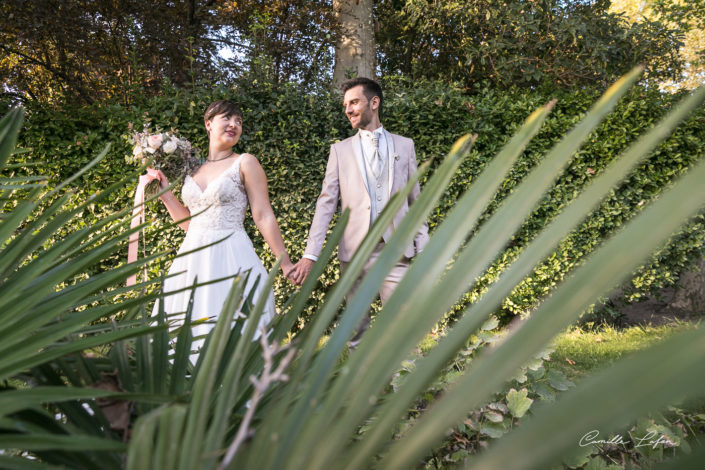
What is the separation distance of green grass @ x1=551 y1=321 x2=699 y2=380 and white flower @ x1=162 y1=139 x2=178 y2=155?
10.6 ft

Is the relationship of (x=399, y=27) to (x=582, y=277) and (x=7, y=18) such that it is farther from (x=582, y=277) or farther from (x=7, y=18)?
(x=582, y=277)

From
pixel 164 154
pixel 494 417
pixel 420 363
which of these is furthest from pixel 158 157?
pixel 420 363

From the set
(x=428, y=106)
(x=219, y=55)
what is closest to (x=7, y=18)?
(x=219, y=55)

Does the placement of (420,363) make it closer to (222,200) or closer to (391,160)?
(222,200)

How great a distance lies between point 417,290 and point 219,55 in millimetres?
9226

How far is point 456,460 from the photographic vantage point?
1.71 meters

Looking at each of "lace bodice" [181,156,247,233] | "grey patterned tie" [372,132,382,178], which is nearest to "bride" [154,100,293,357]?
"lace bodice" [181,156,247,233]

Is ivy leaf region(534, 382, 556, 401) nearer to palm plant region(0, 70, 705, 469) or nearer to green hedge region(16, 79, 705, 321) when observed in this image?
palm plant region(0, 70, 705, 469)

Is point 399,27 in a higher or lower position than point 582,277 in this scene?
higher

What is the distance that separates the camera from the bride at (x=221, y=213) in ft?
11.3

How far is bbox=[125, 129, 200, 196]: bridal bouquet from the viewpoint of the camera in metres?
3.68

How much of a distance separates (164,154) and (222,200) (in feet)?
2.07

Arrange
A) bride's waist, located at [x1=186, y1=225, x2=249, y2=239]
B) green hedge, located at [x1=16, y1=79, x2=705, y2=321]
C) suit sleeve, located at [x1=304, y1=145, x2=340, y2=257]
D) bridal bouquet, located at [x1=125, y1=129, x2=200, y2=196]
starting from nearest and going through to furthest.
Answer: bride's waist, located at [x1=186, y1=225, x2=249, y2=239], bridal bouquet, located at [x1=125, y1=129, x2=200, y2=196], suit sleeve, located at [x1=304, y1=145, x2=340, y2=257], green hedge, located at [x1=16, y1=79, x2=705, y2=321]

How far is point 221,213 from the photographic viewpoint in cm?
360
